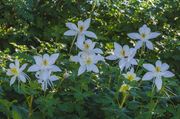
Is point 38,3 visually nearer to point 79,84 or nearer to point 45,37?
point 45,37

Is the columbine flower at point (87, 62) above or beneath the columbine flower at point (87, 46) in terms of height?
beneath

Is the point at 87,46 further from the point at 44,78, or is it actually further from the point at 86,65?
the point at 44,78

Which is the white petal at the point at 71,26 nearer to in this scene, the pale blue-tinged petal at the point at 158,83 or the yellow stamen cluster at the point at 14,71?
the yellow stamen cluster at the point at 14,71

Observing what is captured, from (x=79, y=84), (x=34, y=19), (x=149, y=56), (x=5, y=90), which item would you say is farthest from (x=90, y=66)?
(x=34, y=19)

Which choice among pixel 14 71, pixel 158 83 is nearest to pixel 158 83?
pixel 158 83

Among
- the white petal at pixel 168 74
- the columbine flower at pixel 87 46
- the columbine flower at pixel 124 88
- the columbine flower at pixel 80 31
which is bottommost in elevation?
the columbine flower at pixel 124 88

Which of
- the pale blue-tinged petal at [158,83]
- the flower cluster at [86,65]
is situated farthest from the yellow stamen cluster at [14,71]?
the pale blue-tinged petal at [158,83]

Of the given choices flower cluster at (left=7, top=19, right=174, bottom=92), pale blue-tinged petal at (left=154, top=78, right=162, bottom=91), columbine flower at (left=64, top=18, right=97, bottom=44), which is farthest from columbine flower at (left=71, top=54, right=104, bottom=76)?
pale blue-tinged petal at (left=154, top=78, right=162, bottom=91)

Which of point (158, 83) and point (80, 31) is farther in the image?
point (80, 31)

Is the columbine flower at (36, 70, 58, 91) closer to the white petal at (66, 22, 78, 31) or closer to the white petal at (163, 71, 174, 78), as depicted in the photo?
the white petal at (66, 22, 78, 31)
